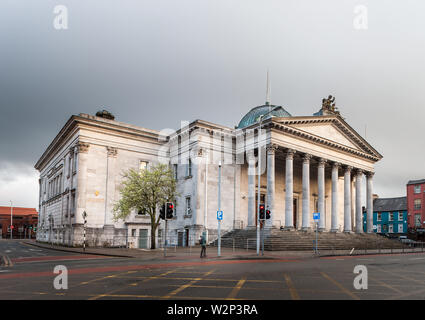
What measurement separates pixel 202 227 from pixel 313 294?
1152 inches

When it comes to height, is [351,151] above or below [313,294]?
above

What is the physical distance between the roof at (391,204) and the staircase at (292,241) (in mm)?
44152

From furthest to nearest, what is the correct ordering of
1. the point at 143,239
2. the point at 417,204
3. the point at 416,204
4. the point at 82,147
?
the point at 416,204 < the point at 417,204 < the point at 143,239 < the point at 82,147

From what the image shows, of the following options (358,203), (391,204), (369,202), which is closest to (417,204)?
(391,204)

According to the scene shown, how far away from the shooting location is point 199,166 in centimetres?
3969

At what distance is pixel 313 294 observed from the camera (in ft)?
33.9

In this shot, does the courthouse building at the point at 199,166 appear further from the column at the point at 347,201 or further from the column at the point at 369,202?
the column at the point at 369,202

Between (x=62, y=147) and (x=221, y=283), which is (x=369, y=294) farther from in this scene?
(x=62, y=147)

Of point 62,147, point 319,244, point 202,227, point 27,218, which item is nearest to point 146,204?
point 202,227

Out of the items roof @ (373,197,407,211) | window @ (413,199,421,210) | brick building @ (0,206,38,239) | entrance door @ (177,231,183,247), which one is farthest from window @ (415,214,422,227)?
brick building @ (0,206,38,239)

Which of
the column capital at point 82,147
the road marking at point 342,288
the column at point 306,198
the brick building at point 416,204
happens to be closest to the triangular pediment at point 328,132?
the column at point 306,198

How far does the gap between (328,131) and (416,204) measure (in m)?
45.1

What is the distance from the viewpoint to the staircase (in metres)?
33.7

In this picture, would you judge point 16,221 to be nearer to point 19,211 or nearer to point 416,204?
point 19,211
